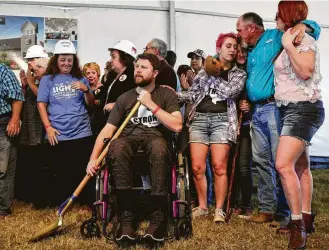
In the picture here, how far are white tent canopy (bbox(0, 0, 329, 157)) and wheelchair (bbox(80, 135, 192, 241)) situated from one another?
2.99m

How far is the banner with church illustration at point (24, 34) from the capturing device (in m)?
6.38

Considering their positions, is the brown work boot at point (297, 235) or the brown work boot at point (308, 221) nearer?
the brown work boot at point (297, 235)

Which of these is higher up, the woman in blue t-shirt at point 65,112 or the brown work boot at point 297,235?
the woman in blue t-shirt at point 65,112

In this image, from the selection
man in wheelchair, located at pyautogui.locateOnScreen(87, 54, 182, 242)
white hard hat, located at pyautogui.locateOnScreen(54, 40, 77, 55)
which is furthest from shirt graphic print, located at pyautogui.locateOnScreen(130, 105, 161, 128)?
white hard hat, located at pyautogui.locateOnScreen(54, 40, 77, 55)

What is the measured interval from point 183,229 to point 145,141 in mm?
687

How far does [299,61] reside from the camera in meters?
3.58

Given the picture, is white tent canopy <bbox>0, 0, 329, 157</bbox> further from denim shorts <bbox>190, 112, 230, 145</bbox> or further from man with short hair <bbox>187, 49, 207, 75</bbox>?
denim shorts <bbox>190, 112, 230, 145</bbox>

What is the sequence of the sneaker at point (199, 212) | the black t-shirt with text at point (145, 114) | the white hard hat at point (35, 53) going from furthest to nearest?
the white hard hat at point (35, 53), the sneaker at point (199, 212), the black t-shirt with text at point (145, 114)

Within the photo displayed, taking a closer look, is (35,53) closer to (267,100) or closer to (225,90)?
(225,90)

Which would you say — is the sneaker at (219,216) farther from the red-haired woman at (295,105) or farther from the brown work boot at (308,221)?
the red-haired woman at (295,105)

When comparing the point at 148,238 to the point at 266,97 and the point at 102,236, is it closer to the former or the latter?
the point at 102,236

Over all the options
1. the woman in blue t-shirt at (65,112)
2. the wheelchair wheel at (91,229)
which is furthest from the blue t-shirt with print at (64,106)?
the wheelchair wheel at (91,229)

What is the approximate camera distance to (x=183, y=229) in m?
3.89

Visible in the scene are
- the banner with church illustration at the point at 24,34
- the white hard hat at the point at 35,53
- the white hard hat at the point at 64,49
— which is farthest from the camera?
the banner with church illustration at the point at 24,34
